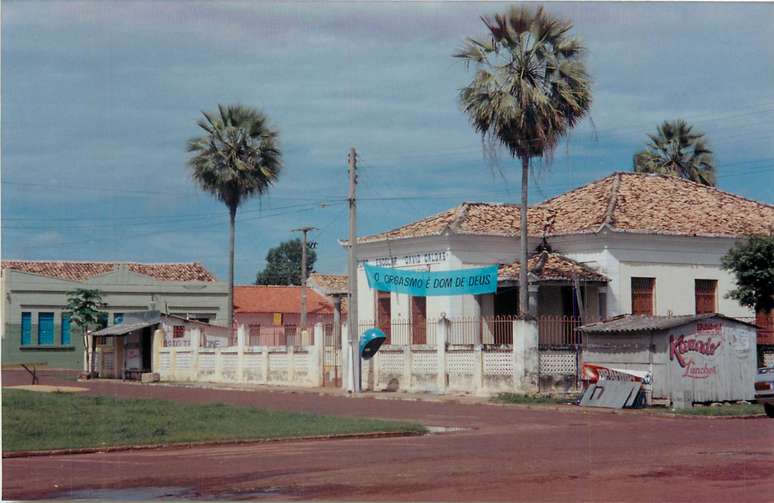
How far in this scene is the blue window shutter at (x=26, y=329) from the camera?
199 feet

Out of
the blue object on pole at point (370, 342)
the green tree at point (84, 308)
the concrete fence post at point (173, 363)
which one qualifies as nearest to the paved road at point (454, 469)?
the blue object on pole at point (370, 342)

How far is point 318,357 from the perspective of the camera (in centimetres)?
3912

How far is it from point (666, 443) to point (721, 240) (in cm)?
2053

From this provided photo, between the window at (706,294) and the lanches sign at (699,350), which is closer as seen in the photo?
the lanches sign at (699,350)

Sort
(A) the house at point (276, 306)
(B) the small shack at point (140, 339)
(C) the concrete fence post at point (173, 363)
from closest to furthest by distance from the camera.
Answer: (C) the concrete fence post at point (173, 363)
(B) the small shack at point (140, 339)
(A) the house at point (276, 306)

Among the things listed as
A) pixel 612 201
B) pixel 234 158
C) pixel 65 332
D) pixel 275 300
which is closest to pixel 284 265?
pixel 275 300

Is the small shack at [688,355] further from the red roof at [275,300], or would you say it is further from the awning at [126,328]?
the red roof at [275,300]

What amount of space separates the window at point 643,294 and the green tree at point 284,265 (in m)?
74.0

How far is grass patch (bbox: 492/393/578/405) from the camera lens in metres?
29.3

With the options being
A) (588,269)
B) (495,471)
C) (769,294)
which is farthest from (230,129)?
(495,471)

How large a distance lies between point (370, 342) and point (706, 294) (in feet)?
38.3

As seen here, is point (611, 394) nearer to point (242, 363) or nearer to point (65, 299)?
point (242, 363)

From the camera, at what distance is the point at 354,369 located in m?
35.0

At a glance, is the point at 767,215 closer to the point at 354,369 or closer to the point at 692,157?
the point at 692,157
